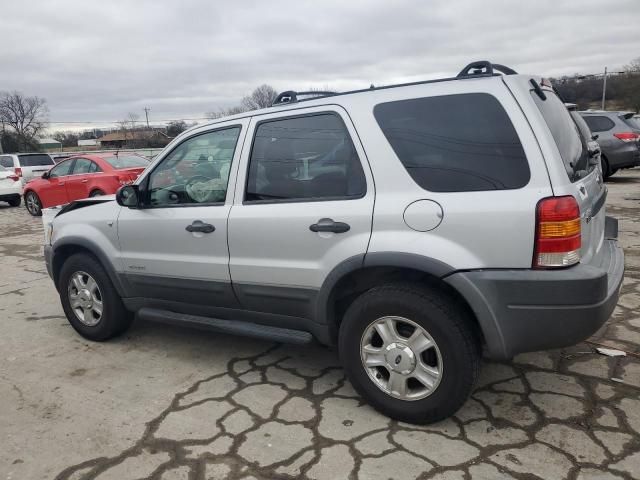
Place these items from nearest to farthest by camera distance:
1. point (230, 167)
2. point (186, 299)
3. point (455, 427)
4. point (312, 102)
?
point (455, 427), point (312, 102), point (230, 167), point (186, 299)

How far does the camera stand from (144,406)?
10.3 feet

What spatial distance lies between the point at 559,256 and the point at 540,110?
2.45ft

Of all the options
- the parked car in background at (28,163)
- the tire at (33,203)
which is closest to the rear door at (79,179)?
the tire at (33,203)

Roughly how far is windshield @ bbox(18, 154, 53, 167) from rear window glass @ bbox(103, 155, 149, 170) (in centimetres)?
736

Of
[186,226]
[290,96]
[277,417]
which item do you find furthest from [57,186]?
[277,417]

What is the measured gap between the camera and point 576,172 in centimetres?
263

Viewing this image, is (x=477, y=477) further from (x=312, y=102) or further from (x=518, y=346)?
(x=312, y=102)

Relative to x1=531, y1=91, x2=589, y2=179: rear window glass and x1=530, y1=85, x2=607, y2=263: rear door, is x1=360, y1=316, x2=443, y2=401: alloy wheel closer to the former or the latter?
x1=530, y1=85, x2=607, y2=263: rear door

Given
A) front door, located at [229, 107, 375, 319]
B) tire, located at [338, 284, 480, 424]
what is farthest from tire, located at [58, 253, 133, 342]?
tire, located at [338, 284, 480, 424]

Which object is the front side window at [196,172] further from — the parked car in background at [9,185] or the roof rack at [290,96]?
the parked car in background at [9,185]

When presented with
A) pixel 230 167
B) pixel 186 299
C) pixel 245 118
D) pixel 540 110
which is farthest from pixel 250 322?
pixel 540 110

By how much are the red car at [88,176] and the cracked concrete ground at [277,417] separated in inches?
263

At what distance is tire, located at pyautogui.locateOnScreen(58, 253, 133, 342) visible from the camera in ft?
13.3

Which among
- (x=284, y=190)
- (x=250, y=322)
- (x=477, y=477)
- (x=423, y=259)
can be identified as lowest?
(x=477, y=477)
